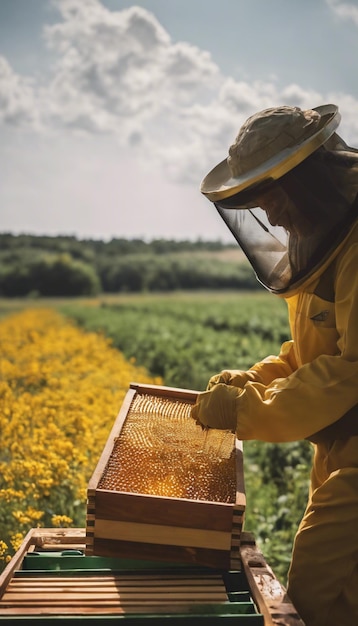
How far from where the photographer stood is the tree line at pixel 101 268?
132ft

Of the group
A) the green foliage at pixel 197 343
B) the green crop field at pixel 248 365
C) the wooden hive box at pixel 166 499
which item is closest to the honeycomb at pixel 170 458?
the wooden hive box at pixel 166 499

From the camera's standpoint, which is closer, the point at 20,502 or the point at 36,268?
the point at 20,502

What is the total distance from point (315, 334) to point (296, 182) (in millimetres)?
580

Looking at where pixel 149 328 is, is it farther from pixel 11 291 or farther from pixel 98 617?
pixel 11 291

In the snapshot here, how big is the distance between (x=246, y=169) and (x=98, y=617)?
5.32 feet

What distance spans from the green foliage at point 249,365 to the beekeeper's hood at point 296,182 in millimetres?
2120

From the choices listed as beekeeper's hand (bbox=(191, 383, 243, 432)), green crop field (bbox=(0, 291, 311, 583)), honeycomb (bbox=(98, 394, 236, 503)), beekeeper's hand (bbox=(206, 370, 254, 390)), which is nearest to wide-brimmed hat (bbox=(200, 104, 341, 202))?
beekeeper's hand (bbox=(191, 383, 243, 432))

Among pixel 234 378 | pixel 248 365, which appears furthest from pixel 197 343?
pixel 234 378

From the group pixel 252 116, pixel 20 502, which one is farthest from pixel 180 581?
pixel 20 502

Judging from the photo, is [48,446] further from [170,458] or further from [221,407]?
[221,407]

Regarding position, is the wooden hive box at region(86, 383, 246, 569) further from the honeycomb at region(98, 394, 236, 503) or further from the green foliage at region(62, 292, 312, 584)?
the green foliage at region(62, 292, 312, 584)

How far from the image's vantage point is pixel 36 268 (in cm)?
4128

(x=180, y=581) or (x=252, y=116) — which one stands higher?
(x=252, y=116)

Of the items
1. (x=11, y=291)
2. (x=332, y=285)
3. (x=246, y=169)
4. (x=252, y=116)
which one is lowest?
(x=11, y=291)
